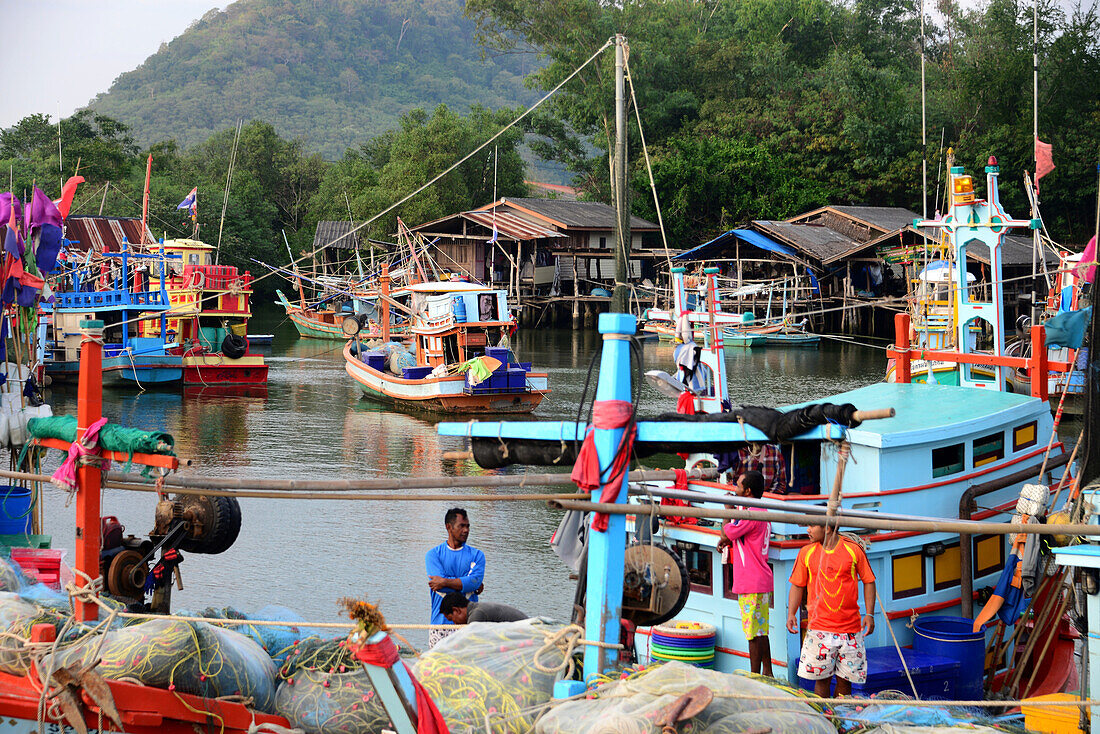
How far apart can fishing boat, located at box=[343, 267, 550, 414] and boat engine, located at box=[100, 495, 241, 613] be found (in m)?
16.8

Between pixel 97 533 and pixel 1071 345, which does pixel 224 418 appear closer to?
pixel 97 533

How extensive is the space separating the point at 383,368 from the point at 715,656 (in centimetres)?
2082

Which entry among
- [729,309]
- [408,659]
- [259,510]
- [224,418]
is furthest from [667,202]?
[408,659]

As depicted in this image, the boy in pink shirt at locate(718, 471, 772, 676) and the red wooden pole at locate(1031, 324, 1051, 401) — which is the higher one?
the red wooden pole at locate(1031, 324, 1051, 401)

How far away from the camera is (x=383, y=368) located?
2798 cm

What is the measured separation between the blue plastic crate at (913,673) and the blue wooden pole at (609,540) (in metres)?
3.13

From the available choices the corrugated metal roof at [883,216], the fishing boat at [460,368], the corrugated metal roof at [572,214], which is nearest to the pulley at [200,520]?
the fishing boat at [460,368]

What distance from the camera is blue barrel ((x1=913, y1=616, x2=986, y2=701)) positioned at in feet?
26.5

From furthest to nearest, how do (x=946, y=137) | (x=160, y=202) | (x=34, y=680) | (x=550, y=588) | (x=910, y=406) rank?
(x=160, y=202) < (x=946, y=137) < (x=550, y=588) < (x=910, y=406) < (x=34, y=680)

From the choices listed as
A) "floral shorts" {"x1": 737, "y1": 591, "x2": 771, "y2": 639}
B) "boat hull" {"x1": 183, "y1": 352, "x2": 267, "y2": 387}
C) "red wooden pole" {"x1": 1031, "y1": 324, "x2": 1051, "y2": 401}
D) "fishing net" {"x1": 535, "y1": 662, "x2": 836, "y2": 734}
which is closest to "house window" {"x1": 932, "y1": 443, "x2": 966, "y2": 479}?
"floral shorts" {"x1": 737, "y1": 591, "x2": 771, "y2": 639}

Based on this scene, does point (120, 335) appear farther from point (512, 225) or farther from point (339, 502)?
point (512, 225)

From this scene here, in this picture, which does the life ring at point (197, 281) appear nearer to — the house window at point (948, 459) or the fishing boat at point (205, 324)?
the fishing boat at point (205, 324)

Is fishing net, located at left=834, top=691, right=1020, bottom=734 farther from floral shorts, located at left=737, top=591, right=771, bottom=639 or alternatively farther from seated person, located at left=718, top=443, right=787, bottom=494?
seated person, located at left=718, top=443, right=787, bottom=494

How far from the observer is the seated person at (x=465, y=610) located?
7.18 metres
